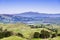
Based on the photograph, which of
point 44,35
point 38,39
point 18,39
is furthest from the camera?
point 44,35

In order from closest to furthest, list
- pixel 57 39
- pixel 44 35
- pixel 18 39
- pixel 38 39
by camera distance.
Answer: pixel 18 39, pixel 57 39, pixel 38 39, pixel 44 35

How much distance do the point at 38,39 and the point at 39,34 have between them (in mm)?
6264

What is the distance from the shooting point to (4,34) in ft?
334

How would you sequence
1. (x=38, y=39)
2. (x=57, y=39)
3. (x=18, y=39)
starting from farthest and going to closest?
(x=38, y=39) < (x=57, y=39) < (x=18, y=39)

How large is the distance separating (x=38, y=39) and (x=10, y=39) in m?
20.3

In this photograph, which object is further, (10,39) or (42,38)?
(42,38)

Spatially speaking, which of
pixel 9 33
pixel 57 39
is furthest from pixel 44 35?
pixel 9 33

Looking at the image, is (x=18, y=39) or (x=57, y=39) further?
(x=57, y=39)

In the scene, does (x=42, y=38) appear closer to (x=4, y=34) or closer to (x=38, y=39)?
(x=38, y=39)

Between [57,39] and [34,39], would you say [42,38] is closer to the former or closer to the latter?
[34,39]

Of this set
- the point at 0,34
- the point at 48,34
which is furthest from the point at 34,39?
the point at 0,34

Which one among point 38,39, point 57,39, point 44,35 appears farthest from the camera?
point 44,35

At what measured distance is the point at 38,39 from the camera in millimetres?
100875

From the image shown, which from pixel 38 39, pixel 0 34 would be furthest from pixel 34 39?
pixel 0 34
